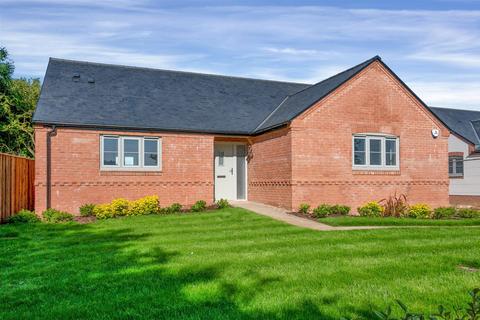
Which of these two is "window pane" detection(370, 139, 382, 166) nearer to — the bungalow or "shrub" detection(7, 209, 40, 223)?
the bungalow

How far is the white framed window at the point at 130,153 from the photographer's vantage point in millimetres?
16906

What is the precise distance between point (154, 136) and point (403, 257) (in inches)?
461

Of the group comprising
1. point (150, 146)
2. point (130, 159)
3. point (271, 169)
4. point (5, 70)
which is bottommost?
point (271, 169)

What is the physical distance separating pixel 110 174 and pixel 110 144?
1193mm

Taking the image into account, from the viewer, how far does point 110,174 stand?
1680 cm

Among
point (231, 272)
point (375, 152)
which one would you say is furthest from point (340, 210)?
point (231, 272)

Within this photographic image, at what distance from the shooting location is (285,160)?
56.2ft

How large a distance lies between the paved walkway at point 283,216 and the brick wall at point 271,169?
476 millimetres

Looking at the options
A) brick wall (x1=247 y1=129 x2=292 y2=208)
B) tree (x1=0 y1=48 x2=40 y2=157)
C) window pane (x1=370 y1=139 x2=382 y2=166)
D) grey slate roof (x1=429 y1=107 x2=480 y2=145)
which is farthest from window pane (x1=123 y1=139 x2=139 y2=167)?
grey slate roof (x1=429 y1=107 x2=480 y2=145)

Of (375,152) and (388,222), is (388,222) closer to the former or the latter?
(388,222)

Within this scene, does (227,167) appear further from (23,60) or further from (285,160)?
(23,60)

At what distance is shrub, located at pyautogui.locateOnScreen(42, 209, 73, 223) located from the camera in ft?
49.5

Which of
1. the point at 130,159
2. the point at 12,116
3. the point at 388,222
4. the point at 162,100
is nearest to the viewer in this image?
the point at 388,222

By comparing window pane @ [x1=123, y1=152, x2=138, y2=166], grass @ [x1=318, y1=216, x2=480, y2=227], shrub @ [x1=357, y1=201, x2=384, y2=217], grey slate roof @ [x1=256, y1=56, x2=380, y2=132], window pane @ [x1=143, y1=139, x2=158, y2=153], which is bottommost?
grass @ [x1=318, y1=216, x2=480, y2=227]
